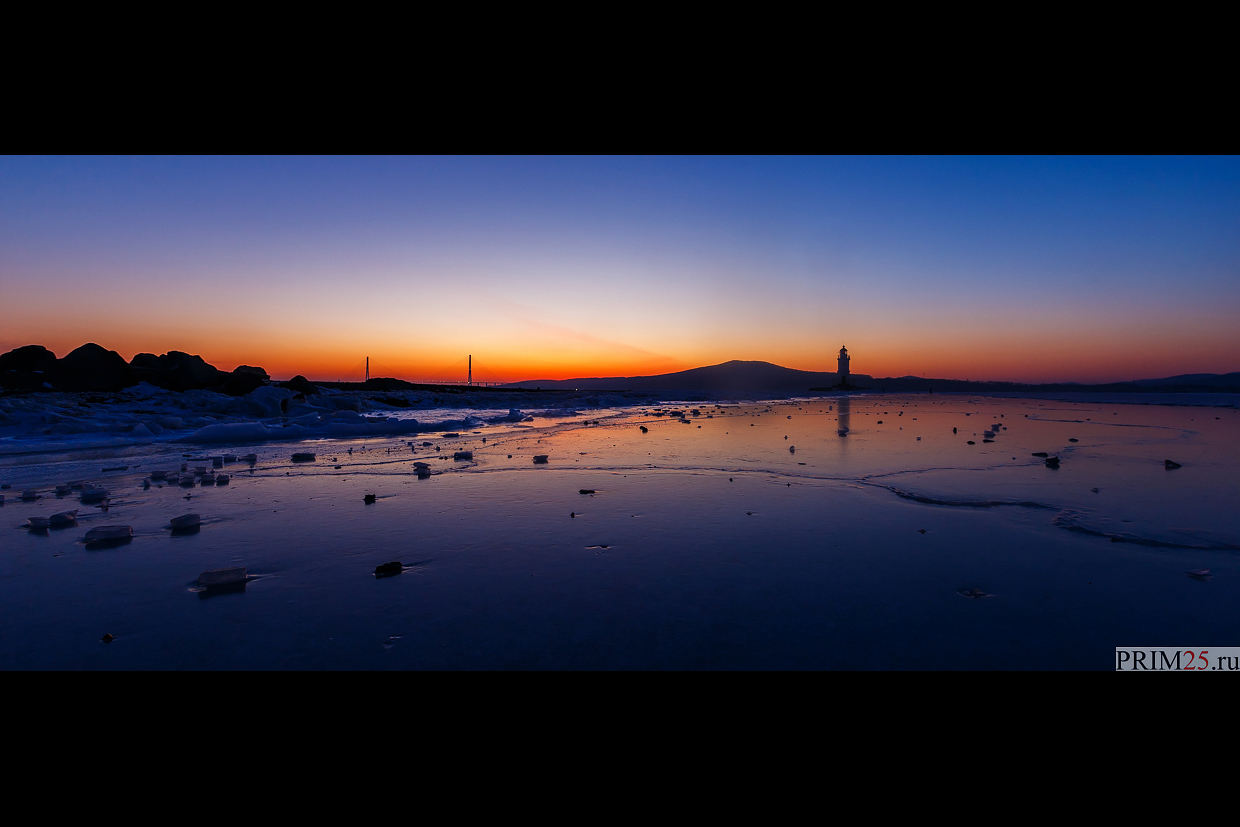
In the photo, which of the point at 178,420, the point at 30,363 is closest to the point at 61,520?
the point at 178,420

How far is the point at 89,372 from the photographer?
20.3 metres

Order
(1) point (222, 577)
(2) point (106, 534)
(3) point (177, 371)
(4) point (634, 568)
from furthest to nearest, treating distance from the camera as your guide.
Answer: (3) point (177, 371) < (2) point (106, 534) < (4) point (634, 568) < (1) point (222, 577)

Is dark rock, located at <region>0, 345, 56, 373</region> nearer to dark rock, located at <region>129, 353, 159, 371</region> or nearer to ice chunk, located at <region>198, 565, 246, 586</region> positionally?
dark rock, located at <region>129, 353, 159, 371</region>

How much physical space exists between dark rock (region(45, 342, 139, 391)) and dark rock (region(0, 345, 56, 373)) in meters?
0.48

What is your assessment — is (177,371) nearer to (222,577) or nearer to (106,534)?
(106,534)

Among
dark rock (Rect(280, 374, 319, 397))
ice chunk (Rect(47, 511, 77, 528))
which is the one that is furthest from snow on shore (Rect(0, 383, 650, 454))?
ice chunk (Rect(47, 511, 77, 528))

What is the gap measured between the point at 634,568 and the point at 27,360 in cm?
2988

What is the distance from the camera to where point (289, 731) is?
1.59 metres

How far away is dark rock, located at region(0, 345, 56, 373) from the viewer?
20.3 metres

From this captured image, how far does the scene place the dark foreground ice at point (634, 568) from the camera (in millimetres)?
2514
